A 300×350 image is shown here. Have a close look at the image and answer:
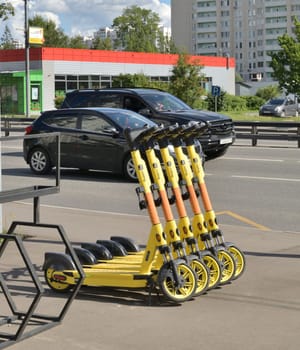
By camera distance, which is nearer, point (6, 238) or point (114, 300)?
point (6, 238)

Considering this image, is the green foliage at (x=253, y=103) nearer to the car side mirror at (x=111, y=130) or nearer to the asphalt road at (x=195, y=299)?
the car side mirror at (x=111, y=130)

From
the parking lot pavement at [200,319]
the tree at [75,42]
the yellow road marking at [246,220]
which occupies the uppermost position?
the tree at [75,42]

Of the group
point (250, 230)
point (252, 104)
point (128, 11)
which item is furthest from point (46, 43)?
point (250, 230)

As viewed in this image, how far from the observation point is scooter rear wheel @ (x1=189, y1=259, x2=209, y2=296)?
6684 millimetres

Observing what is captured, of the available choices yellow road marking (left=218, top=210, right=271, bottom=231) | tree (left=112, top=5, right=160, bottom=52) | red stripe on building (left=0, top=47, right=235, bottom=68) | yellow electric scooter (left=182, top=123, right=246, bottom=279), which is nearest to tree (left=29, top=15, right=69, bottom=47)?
tree (left=112, top=5, right=160, bottom=52)

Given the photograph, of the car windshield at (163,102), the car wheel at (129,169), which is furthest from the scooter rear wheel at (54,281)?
the car windshield at (163,102)

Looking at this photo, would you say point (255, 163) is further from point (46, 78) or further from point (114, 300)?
point (46, 78)

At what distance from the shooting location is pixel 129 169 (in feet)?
54.3

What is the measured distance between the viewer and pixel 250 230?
10461 millimetres

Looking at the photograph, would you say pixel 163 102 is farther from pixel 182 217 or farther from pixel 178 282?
pixel 178 282

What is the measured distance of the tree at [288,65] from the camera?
57.4 m

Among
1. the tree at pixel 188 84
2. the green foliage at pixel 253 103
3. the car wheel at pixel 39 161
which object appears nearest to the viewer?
the car wheel at pixel 39 161

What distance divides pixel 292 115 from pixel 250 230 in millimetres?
49019

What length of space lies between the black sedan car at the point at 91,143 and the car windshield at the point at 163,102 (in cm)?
325
